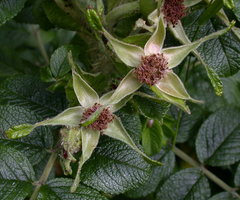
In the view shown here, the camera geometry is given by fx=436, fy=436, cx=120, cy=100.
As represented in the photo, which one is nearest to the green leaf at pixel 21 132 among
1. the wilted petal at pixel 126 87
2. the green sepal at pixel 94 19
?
the wilted petal at pixel 126 87

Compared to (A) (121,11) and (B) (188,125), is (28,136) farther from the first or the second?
(B) (188,125)

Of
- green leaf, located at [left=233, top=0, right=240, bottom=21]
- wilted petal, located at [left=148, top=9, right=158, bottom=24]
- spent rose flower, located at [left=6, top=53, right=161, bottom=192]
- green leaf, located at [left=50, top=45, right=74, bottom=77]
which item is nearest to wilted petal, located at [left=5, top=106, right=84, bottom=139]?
spent rose flower, located at [left=6, top=53, right=161, bottom=192]

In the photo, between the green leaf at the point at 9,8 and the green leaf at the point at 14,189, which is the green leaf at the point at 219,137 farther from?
the green leaf at the point at 9,8

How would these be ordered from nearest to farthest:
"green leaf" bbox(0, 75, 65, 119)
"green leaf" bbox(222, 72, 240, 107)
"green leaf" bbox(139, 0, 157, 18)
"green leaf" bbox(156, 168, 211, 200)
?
"green leaf" bbox(139, 0, 157, 18)
"green leaf" bbox(0, 75, 65, 119)
"green leaf" bbox(156, 168, 211, 200)
"green leaf" bbox(222, 72, 240, 107)

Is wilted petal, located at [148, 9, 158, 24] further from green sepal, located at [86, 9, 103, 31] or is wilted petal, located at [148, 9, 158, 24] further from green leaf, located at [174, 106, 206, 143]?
green leaf, located at [174, 106, 206, 143]

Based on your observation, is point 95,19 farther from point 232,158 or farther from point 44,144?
point 232,158

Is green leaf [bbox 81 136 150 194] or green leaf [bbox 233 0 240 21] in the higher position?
green leaf [bbox 233 0 240 21]

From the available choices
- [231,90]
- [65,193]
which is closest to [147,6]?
[65,193]
